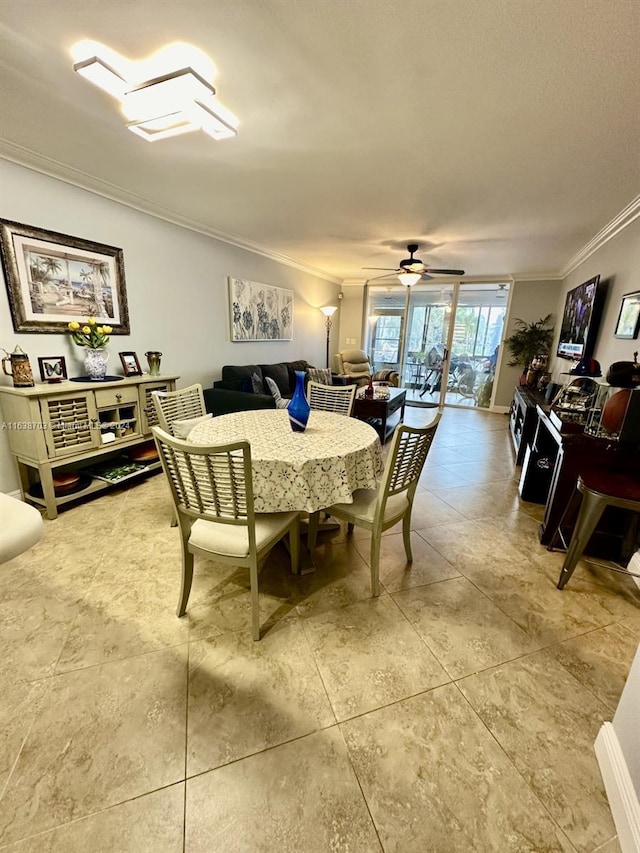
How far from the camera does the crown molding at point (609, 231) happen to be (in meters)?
2.72

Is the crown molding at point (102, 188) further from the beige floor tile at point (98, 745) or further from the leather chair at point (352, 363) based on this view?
the beige floor tile at point (98, 745)

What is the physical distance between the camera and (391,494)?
176 cm

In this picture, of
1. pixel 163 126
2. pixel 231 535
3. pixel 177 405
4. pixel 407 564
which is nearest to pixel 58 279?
pixel 177 405

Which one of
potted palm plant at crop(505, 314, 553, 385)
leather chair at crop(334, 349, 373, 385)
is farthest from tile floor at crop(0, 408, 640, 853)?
leather chair at crop(334, 349, 373, 385)

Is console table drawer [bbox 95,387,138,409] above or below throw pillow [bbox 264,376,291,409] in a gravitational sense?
above

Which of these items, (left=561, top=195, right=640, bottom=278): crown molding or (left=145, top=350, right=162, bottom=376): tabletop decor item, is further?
(left=145, top=350, right=162, bottom=376): tabletop decor item

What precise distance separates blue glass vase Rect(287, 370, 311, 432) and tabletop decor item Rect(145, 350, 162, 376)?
187 centimetres

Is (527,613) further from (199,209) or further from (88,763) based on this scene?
(199,209)

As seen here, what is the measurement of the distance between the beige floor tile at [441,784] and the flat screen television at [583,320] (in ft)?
11.8

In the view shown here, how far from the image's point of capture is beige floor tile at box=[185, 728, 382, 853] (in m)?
0.94

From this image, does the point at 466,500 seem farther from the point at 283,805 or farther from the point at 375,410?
the point at 283,805

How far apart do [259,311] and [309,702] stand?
4.48 meters

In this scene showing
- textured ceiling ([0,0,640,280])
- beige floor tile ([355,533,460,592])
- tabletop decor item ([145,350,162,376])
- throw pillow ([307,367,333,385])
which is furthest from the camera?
throw pillow ([307,367,333,385])

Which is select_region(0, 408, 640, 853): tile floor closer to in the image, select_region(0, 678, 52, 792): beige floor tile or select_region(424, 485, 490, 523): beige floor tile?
select_region(0, 678, 52, 792): beige floor tile
